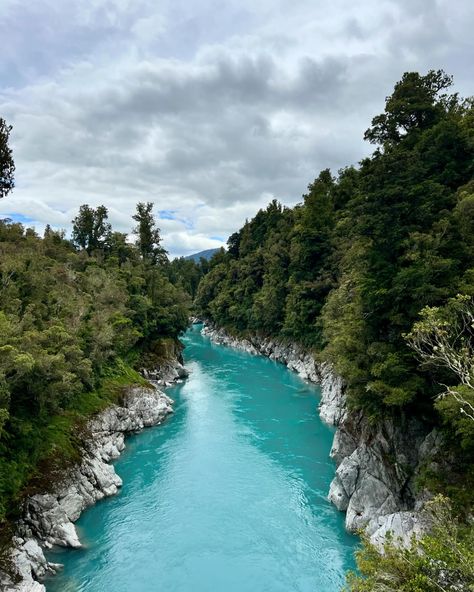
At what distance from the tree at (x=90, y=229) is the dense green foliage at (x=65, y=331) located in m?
0.13

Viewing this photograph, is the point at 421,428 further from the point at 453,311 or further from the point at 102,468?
the point at 102,468

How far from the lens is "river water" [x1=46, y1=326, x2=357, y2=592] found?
1457 centimetres

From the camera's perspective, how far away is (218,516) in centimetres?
1816

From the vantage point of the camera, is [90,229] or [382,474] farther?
[90,229]

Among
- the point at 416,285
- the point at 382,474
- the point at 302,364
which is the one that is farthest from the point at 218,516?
the point at 302,364

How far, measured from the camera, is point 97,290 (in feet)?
121

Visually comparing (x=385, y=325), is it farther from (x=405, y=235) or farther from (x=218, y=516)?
(x=218, y=516)

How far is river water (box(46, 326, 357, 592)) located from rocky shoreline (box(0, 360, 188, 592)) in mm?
561

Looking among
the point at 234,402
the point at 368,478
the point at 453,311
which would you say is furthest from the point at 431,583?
the point at 234,402

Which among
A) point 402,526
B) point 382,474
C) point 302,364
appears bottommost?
point 402,526

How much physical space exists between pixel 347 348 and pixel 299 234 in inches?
1396

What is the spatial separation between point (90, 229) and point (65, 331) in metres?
34.7

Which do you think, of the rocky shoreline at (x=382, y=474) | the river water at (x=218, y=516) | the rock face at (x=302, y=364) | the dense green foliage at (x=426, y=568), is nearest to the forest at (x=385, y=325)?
the dense green foliage at (x=426, y=568)

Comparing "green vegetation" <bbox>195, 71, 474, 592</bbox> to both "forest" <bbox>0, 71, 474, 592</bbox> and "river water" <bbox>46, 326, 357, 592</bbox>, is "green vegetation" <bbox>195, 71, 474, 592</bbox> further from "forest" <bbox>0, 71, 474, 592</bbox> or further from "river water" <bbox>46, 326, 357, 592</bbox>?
"river water" <bbox>46, 326, 357, 592</bbox>
